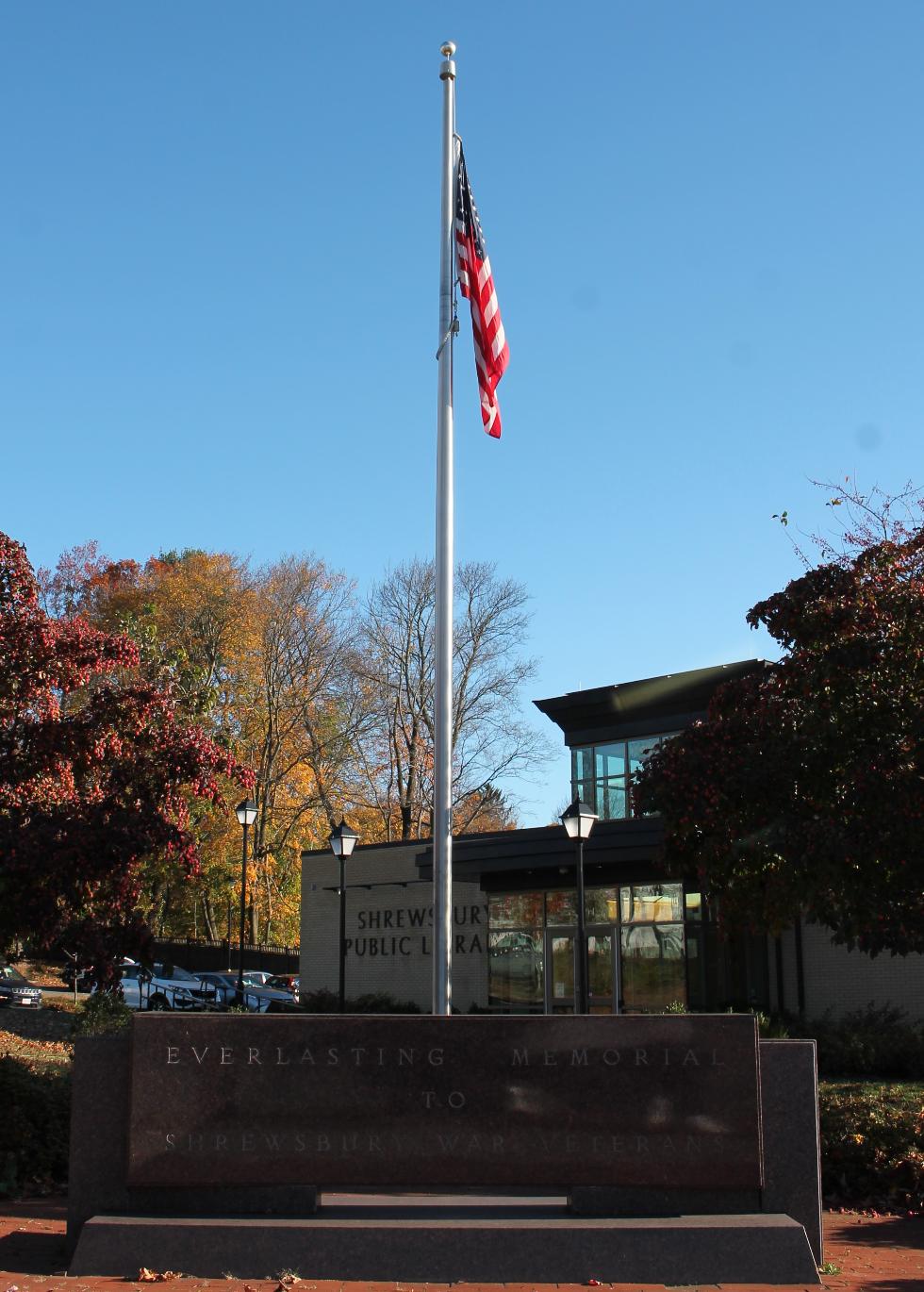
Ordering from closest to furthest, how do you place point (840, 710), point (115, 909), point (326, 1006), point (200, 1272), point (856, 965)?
1. point (200, 1272)
2. point (115, 909)
3. point (840, 710)
4. point (856, 965)
5. point (326, 1006)

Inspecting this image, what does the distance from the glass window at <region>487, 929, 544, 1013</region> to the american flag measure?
735 inches

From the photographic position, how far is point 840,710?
13742mm

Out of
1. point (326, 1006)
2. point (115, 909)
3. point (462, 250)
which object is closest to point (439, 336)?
point (462, 250)

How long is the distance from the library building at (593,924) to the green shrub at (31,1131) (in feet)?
54.0

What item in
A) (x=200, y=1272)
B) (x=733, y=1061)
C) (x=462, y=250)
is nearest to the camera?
(x=200, y=1272)

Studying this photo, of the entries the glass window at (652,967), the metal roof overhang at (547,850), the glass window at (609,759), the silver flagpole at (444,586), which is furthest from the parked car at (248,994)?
the silver flagpole at (444,586)

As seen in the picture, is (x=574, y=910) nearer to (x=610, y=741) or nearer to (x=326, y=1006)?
(x=610, y=741)

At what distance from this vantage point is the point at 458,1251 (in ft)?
24.4

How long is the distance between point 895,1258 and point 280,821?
44.0m

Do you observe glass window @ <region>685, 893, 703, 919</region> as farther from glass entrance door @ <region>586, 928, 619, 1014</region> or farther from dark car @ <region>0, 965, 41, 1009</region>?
dark car @ <region>0, 965, 41, 1009</region>

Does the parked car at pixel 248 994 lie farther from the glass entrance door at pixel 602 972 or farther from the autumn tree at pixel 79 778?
the autumn tree at pixel 79 778

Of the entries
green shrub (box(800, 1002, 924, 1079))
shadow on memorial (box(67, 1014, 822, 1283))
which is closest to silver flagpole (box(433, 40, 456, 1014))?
shadow on memorial (box(67, 1014, 822, 1283))

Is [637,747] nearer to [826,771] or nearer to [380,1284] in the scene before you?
[826,771]

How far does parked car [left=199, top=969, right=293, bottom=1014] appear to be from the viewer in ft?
115
